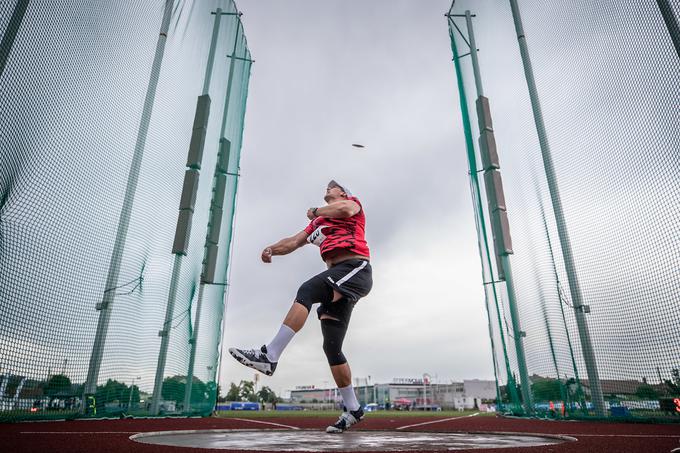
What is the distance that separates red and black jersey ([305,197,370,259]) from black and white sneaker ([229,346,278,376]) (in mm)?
914

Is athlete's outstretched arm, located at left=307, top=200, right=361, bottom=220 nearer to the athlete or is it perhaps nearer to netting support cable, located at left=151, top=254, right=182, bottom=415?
the athlete

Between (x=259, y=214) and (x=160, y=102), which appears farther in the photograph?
(x=259, y=214)

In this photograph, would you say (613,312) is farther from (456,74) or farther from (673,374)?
(456,74)

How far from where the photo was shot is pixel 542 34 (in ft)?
22.8

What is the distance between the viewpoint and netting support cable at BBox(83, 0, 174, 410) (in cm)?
519

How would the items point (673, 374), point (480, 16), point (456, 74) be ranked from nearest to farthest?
point (673, 374) < point (480, 16) < point (456, 74)

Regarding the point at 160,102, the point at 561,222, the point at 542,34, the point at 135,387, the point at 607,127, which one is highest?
the point at 542,34

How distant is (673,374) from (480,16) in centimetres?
759

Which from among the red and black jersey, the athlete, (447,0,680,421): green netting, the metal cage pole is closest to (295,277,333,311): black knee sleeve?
the athlete

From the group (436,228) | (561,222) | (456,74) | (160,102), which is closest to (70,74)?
(160,102)

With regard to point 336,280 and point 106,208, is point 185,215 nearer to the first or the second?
point 106,208

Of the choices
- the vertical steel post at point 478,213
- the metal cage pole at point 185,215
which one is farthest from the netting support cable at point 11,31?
the vertical steel post at point 478,213

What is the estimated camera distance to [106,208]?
537 cm

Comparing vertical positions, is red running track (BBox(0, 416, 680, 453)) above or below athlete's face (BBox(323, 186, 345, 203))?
below
